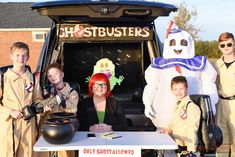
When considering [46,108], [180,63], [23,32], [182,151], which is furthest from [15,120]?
[23,32]

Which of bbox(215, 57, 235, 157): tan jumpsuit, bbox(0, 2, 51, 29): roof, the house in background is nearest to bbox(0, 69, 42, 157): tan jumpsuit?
bbox(215, 57, 235, 157): tan jumpsuit

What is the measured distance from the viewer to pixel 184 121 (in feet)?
13.1

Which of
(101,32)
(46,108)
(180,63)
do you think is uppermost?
(101,32)

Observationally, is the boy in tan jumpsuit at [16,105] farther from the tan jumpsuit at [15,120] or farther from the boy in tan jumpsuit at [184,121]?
the boy in tan jumpsuit at [184,121]

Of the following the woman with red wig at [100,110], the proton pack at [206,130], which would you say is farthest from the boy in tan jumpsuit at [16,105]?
the proton pack at [206,130]

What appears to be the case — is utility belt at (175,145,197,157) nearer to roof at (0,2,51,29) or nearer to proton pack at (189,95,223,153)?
proton pack at (189,95,223,153)

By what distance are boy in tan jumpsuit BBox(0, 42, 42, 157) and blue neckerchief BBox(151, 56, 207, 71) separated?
144 centimetres

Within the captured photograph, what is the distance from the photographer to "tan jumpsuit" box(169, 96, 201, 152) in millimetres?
3819

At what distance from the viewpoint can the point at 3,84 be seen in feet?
12.6

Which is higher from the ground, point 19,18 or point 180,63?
point 19,18

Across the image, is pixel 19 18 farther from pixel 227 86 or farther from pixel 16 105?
pixel 16 105

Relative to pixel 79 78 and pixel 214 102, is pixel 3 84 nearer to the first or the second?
pixel 79 78

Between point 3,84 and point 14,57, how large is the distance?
0.27 metres

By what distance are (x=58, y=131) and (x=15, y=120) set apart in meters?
0.71
